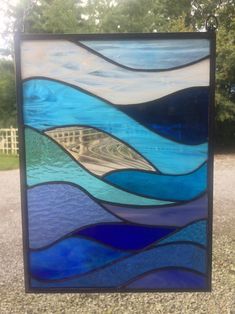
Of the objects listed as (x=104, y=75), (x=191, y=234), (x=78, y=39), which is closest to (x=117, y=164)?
(x=104, y=75)

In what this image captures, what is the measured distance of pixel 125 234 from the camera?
2262 millimetres

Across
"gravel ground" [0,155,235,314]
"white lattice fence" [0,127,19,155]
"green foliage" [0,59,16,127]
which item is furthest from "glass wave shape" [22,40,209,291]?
"green foliage" [0,59,16,127]

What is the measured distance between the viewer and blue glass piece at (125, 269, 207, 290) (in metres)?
2.33

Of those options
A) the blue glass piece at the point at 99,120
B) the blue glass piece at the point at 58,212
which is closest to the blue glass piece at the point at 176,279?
the blue glass piece at the point at 58,212

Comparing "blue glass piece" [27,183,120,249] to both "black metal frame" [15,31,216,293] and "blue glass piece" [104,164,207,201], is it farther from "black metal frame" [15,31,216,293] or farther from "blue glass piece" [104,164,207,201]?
"blue glass piece" [104,164,207,201]

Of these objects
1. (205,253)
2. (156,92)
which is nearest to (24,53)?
(156,92)

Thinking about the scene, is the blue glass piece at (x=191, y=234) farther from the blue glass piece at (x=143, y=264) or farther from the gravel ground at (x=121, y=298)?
the gravel ground at (x=121, y=298)

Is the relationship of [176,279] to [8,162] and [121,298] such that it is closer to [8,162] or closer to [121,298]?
[121,298]

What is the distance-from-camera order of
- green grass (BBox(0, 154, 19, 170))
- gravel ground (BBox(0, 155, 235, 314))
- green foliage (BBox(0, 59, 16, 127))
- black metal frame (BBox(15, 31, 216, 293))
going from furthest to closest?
1. green foliage (BBox(0, 59, 16, 127))
2. green grass (BBox(0, 154, 19, 170))
3. gravel ground (BBox(0, 155, 235, 314))
4. black metal frame (BBox(15, 31, 216, 293))

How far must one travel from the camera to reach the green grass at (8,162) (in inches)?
423

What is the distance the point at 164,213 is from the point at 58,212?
2.21 feet

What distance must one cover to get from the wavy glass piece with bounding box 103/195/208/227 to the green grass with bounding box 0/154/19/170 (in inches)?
352

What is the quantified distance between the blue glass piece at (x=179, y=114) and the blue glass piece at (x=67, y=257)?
84 cm

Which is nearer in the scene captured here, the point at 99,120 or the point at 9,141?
the point at 99,120
